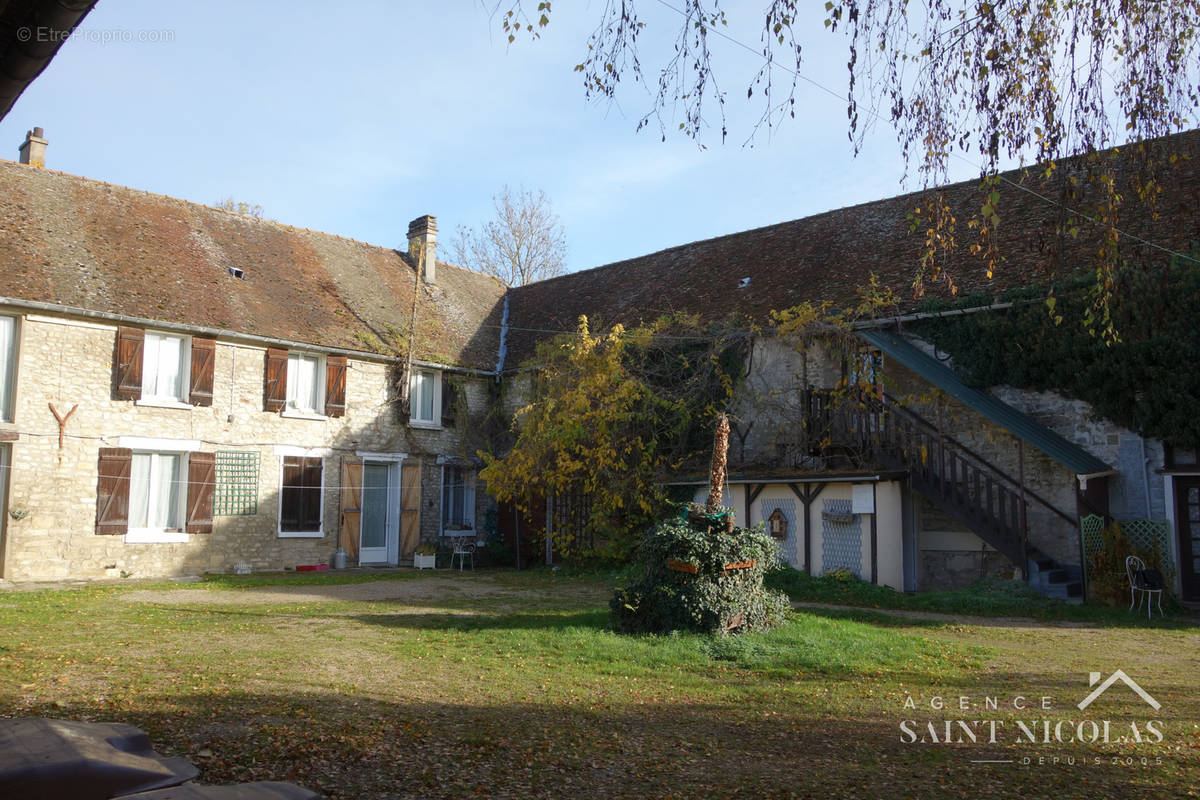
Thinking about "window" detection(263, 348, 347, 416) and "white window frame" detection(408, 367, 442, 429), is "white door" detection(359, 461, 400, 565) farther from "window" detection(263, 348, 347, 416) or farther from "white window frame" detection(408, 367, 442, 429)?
"window" detection(263, 348, 347, 416)

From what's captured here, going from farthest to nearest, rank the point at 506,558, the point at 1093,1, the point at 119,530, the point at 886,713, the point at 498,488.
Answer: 1. the point at 506,558
2. the point at 498,488
3. the point at 119,530
4. the point at 886,713
5. the point at 1093,1

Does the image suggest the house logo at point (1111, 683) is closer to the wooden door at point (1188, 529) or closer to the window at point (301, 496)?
the wooden door at point (1188, 529)

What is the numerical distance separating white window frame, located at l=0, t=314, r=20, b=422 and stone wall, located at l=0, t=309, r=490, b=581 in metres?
0.13

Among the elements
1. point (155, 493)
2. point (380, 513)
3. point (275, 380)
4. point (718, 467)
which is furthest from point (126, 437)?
point (718, 467)

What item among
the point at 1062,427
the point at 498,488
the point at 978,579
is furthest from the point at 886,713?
the point at 498,488

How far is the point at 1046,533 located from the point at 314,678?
38.2ft

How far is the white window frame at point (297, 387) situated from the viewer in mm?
A: 17938

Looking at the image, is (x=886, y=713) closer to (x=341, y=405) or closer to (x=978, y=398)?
(x=978, y=398)

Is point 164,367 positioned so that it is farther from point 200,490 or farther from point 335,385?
point 335,385

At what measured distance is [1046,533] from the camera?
45.4 ft

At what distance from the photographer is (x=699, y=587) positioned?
354 inches

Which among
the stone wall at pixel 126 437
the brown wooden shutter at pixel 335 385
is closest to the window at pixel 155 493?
the stone wall at pixel 126 437

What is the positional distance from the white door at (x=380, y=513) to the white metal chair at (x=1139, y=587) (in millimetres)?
14054

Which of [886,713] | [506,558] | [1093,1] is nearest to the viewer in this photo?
[1093,1]
